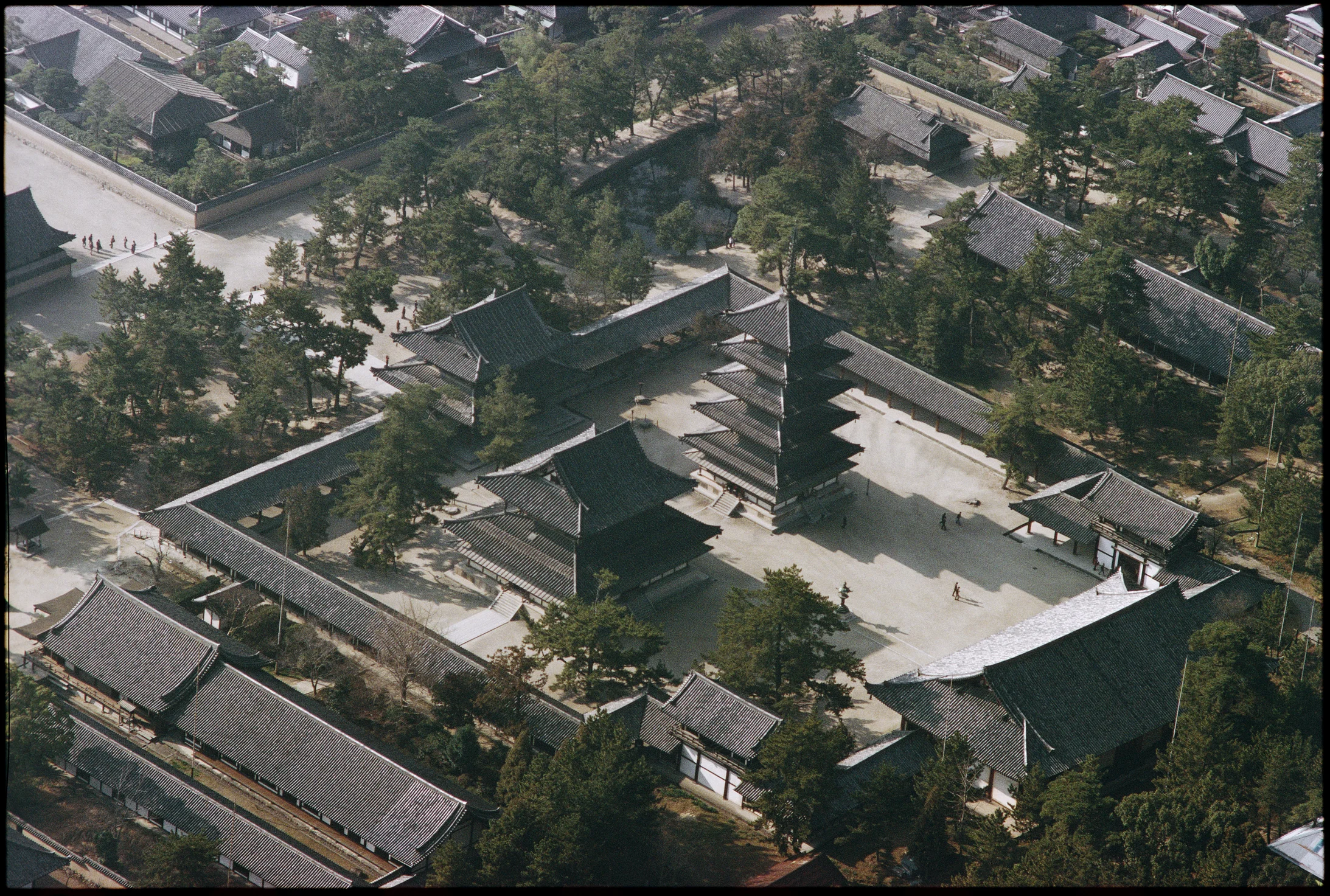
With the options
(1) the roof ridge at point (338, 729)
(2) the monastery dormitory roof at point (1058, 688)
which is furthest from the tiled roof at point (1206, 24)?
(1) the roof ridge at point (338, 729)

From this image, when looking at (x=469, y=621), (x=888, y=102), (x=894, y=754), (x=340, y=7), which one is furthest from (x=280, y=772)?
(x=340, y=7)

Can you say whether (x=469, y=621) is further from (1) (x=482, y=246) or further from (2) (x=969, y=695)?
(1) (x=482, y=246)

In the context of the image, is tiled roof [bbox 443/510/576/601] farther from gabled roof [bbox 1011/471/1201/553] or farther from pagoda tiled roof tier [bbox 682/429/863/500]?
gabled roof [bbox 1011/471/1201/553]

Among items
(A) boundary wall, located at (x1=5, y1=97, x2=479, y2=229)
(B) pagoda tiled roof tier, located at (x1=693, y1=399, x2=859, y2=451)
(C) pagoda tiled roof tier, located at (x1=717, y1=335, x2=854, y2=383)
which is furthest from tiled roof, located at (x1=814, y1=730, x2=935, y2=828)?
(A) boundary wall, located at (x1=5, y1=97, x2=479, y2=229)

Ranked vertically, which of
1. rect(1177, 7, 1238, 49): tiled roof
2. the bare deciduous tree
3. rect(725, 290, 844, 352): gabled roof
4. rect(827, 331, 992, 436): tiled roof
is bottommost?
rect(827, 331, 992, 436): tiled roof

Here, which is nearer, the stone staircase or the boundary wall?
the stone staircase

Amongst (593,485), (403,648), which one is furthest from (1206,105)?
(403,648)

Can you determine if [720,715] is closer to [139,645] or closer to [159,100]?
[139,645]
